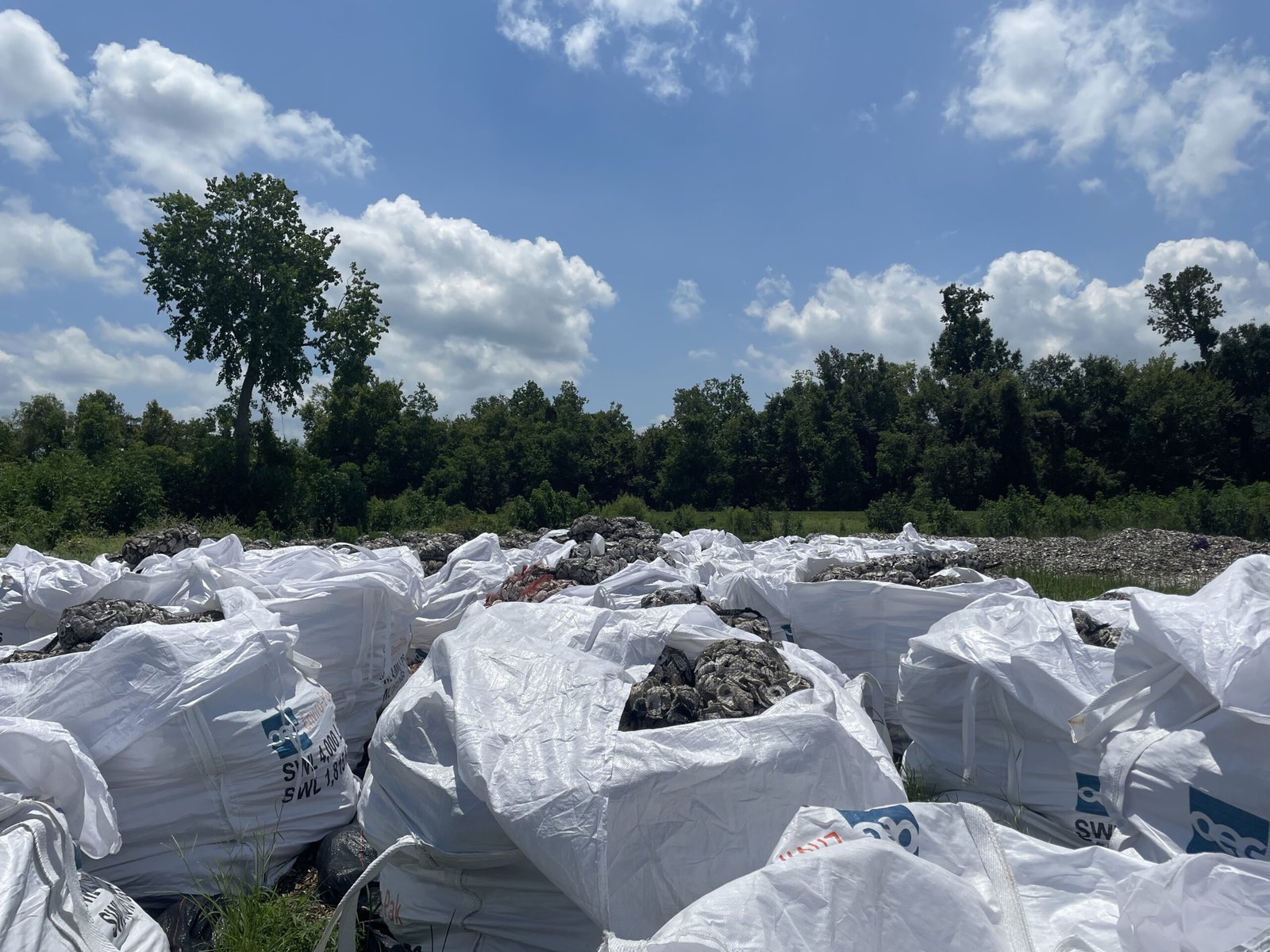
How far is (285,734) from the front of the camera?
2652 millimetres

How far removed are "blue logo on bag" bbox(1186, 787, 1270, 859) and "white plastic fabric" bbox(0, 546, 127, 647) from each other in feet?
14.3

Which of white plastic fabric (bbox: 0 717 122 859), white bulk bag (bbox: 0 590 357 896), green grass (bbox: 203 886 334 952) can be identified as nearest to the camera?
white plastic fabric (bbox: 0 717 122 859)

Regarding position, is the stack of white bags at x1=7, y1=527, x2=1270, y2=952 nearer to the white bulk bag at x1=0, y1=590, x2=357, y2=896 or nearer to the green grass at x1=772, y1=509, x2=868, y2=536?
the white bulk bag at x1=0, y1=590, x2=357, y2=896

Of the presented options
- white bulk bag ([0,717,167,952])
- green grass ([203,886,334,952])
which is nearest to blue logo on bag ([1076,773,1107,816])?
green grass ([203,886,334,952])

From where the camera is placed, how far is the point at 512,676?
7.23 feet

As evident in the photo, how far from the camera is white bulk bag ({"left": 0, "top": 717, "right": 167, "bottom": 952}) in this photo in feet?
5.35

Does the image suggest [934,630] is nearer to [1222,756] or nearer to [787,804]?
[1222,756]

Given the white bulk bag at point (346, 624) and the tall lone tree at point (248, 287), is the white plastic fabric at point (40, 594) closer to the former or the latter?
the white bulk bag at point (346, 624)

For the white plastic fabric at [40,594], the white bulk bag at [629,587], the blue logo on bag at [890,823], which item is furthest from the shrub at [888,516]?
the blue logo on bag at [890,823]

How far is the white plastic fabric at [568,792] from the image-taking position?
5.51 ft

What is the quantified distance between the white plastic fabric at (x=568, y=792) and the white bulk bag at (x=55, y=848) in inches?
23.1

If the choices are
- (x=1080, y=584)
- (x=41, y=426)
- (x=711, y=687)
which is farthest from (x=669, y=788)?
(x=41, y=426)

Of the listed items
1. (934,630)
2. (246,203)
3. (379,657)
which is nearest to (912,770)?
(934,630)

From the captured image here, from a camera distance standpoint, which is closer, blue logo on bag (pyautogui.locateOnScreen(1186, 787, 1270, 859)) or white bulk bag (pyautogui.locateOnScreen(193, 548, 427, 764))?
blue logo on bag (pyautogui.locateOnScreen(1186, 787, 1270, 859))
